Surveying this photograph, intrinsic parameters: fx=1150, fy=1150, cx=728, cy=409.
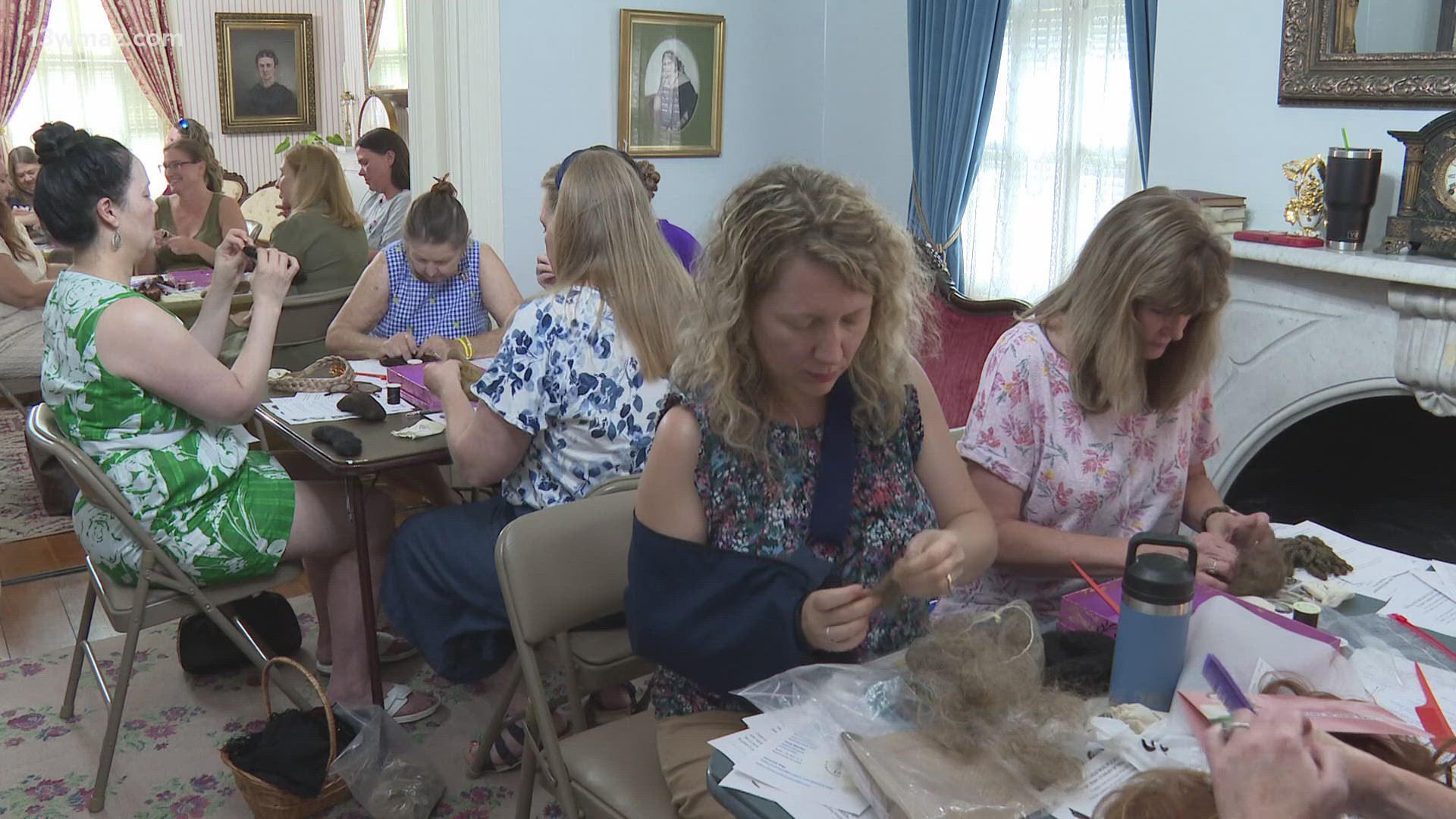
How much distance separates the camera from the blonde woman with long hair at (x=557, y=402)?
2426mm

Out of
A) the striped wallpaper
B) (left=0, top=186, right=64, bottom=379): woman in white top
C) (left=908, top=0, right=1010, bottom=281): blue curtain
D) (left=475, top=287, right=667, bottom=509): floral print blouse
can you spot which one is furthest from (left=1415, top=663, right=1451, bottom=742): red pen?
the striped wallpaper

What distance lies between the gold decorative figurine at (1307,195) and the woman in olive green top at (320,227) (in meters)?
3.26

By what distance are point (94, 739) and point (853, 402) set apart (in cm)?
226

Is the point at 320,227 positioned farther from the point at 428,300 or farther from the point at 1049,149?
the point at 1049,149

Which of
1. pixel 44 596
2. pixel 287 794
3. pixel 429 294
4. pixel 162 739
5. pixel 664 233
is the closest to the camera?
pixel 287 794

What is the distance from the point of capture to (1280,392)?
10.00 ft

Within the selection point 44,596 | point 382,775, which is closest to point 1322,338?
point 382,775

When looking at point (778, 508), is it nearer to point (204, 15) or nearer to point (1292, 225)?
point (1292, 225)

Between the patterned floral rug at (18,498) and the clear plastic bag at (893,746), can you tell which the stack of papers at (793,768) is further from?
the patterned floral rug at (18,498)

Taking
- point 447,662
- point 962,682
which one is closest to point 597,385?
point 447,662

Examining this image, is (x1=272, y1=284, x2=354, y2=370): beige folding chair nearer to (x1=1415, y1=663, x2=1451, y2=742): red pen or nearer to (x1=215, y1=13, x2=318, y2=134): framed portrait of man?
(x1=1415, y1=663, x2=1451, y2=742): red pen

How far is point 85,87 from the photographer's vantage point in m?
8.91

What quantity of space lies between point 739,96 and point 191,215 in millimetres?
2575

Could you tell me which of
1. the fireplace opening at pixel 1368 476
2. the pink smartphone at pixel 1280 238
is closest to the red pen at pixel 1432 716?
the pink smartphone at pixel 1280 238
